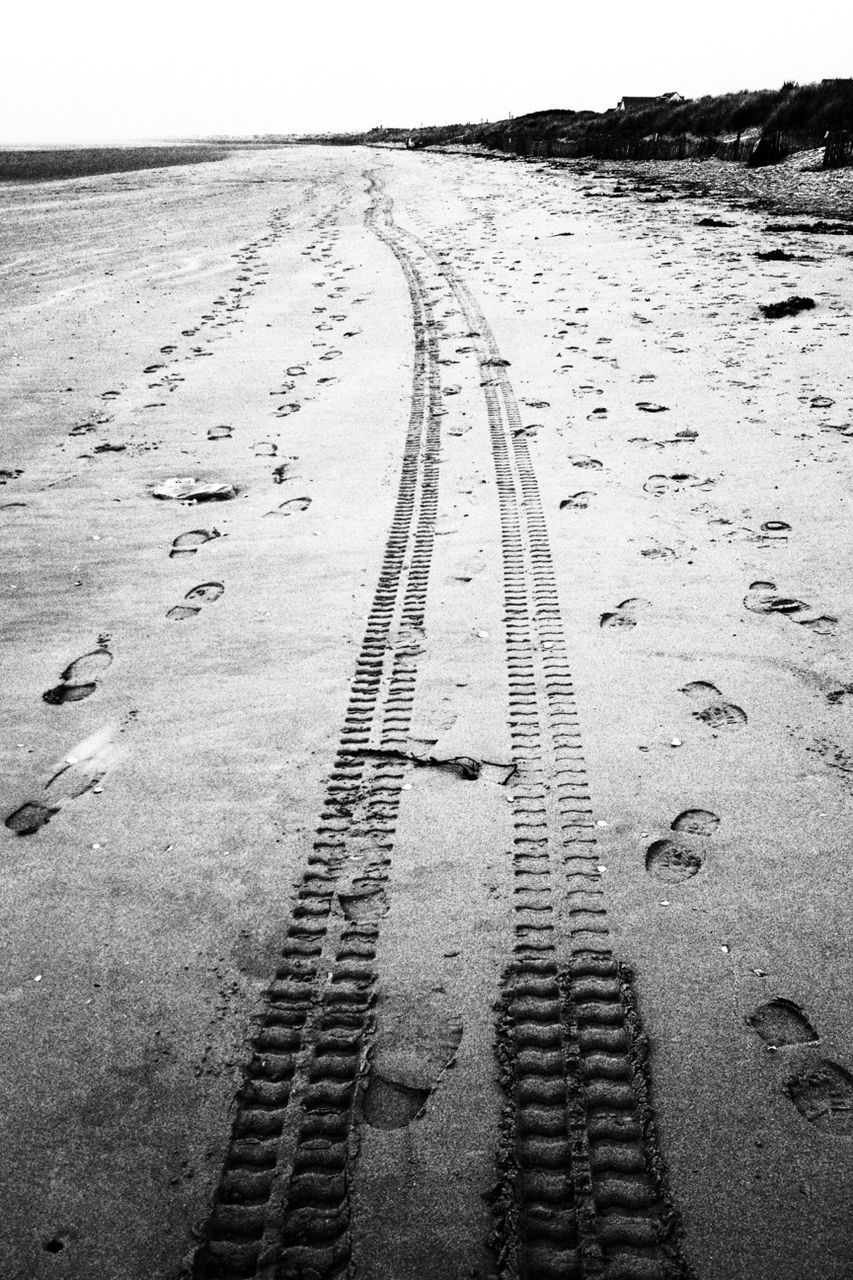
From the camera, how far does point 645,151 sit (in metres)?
26.7

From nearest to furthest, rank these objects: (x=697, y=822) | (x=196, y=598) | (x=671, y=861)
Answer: (x=671, y=861) < (x=697, y=822) < (x=196, y=598)

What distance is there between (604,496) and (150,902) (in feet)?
11.3

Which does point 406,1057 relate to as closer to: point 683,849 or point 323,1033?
point 323,1033

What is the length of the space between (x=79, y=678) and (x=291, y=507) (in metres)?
1.82

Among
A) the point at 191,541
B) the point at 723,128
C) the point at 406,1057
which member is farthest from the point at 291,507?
the point at 723,128

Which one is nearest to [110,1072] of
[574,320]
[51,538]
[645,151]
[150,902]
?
[150,902]

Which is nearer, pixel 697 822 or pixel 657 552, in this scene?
pixel 697 822

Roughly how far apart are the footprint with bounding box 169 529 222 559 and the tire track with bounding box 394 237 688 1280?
7.37ft

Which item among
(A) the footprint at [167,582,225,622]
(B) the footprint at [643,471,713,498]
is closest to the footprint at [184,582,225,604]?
(A) the footprint at [167,582,225,622]

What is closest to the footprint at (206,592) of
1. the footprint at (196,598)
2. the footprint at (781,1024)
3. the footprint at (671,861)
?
the footprint at (196,598)

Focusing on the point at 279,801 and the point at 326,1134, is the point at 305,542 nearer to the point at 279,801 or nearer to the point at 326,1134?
the point at 279,801

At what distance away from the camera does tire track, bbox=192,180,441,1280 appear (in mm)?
1668

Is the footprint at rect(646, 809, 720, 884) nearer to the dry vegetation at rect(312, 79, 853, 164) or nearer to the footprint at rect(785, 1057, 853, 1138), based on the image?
the footprint at rect(785, 1057, 853, 1138)

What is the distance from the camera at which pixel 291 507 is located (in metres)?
4.69
